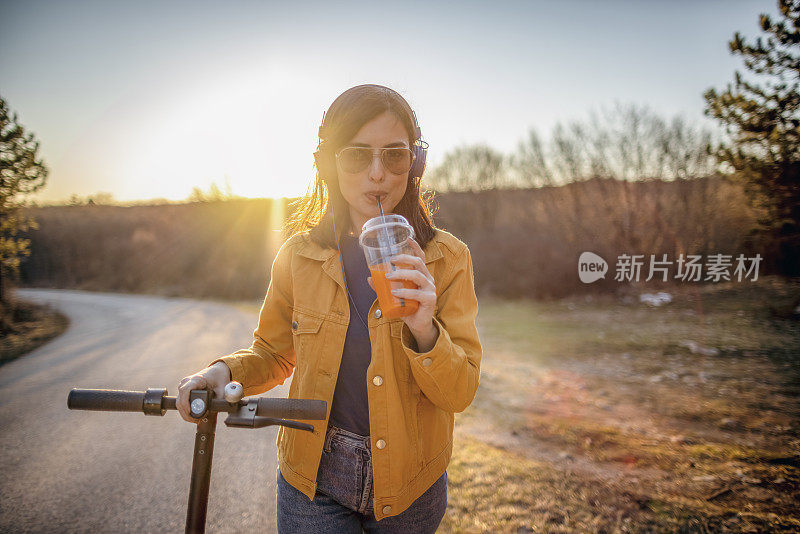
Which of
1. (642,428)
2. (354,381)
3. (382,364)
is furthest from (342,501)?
(642,428)

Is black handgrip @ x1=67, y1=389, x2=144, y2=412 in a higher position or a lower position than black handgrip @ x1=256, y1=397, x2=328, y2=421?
lower

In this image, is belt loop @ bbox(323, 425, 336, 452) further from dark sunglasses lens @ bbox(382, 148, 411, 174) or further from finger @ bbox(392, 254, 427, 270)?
dark sunglasses lens @ bbox(382, 148, 411, 174)

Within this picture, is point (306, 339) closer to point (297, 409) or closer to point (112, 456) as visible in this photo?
point (297, 409)

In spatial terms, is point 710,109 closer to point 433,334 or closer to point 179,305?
point 433,334

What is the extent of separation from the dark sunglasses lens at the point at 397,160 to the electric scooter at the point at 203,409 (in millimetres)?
872

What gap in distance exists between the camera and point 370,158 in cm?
157

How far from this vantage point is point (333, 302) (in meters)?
1.59

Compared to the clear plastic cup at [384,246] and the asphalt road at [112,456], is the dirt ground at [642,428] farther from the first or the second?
the clear plastic cup at [384,246]

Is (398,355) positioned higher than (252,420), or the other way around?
(398,355)

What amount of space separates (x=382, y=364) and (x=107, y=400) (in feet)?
2.86

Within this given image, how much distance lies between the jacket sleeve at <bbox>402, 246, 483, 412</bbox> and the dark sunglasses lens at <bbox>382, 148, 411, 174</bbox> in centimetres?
40

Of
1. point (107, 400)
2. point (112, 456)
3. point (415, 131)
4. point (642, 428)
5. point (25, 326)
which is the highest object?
point (415, 131)

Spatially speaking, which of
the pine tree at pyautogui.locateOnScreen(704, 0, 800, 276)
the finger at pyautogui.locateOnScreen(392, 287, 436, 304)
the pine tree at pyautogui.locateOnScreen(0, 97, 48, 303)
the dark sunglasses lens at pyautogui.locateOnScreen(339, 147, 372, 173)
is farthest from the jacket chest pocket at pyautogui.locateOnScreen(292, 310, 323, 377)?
the pine tree at pyautogui.locateOnScreen(0, 97, 48, 303)

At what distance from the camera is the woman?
57.2 inches
